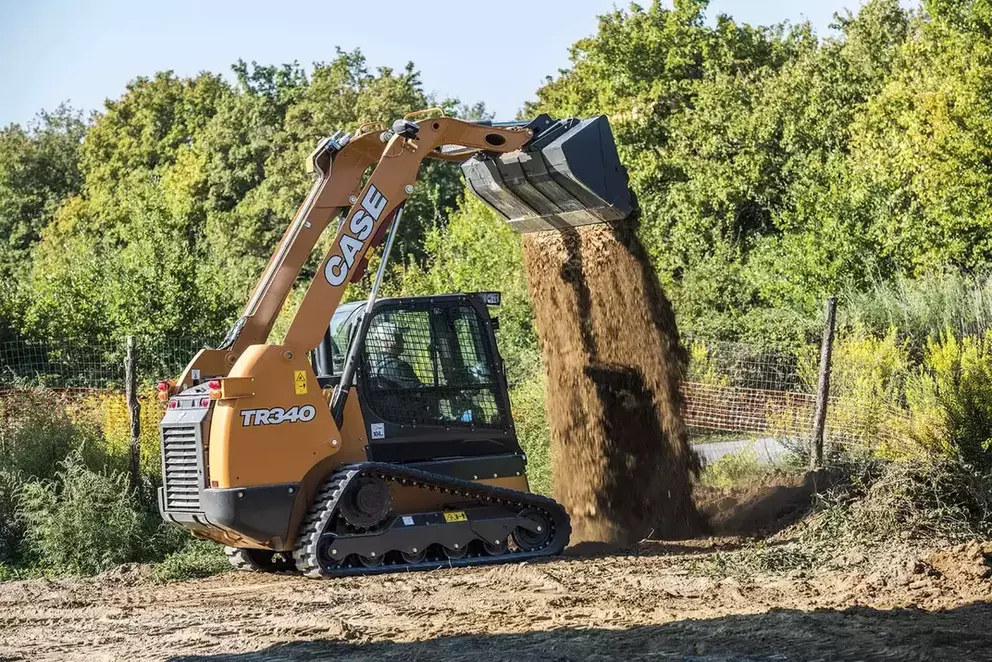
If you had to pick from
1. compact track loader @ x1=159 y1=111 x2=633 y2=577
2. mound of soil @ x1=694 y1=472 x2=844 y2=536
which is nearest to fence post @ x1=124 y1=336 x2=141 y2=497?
compact track loader @ x1=159 y1=111 x2=633 y2=577

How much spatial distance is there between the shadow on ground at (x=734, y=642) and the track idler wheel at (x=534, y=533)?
124 inches

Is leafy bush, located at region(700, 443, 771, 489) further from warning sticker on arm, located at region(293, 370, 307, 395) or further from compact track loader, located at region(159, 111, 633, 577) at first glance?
warning sticker on arm, located at region(293, 370, 307, 395)

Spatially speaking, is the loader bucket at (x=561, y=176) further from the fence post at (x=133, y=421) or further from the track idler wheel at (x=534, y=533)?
the fence post at (x=133, y=421)

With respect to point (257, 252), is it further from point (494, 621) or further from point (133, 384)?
point (494, 621)

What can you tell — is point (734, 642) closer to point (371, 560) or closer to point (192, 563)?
point (371, 560)

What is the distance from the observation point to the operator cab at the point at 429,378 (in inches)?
390

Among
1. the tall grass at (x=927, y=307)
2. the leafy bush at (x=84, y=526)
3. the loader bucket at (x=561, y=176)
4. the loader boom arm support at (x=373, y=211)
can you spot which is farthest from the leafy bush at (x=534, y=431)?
the tall grass at (x=927, y=307)

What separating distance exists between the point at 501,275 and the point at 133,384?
440 inches

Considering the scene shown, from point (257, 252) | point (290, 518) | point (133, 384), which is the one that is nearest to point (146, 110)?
point (257, 252)

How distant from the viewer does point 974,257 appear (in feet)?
67.6

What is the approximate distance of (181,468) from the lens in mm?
9336

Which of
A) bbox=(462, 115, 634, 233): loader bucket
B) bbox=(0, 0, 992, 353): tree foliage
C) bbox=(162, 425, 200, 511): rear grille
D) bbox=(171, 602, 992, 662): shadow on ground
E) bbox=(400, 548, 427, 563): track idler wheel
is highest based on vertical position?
bbox=(0, 0, 992, 353): tree foliage

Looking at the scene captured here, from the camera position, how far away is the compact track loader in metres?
9.09

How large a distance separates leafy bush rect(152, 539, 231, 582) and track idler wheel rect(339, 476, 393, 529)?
174 cm
